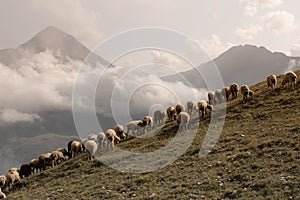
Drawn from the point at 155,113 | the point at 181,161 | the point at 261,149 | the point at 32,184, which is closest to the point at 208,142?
the point at 181,161

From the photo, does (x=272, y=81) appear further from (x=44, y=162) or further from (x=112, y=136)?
(x=44, y=162)

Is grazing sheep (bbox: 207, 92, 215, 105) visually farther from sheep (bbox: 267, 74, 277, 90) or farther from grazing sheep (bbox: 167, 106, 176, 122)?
sheep (bbox: 267, 74, 277, 90)

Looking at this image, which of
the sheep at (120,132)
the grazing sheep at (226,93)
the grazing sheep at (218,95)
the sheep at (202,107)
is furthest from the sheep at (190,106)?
the sheep at (120,132)

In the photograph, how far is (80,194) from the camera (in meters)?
24.8

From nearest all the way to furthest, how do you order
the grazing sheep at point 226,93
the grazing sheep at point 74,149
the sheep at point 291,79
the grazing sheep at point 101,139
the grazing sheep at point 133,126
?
the grazing sheep at point 101,139 < the grazing sheep at point 74,149 < the sheep at point 291,79 < the grazing sheep at point 133,126 < the grazing sheep at point 226,93

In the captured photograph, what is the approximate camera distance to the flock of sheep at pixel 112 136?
43500 millimetres

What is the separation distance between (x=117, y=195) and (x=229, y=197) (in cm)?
760

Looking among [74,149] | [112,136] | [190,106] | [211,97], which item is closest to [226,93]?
[211,97]

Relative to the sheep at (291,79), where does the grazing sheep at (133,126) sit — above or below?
below

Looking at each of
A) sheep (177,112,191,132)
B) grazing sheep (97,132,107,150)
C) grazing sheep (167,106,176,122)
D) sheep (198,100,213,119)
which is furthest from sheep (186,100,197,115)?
grazing sheep (97,132,107,150)

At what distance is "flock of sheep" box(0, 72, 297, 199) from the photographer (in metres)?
43.5

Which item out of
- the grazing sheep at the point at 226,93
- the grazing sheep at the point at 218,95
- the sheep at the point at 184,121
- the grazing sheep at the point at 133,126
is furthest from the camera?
the grazing sheep at the point at 218,95

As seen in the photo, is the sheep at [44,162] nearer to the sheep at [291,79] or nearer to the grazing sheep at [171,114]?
the grazing sheep at [171,114]

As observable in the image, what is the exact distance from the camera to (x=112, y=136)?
47656 millimetres
